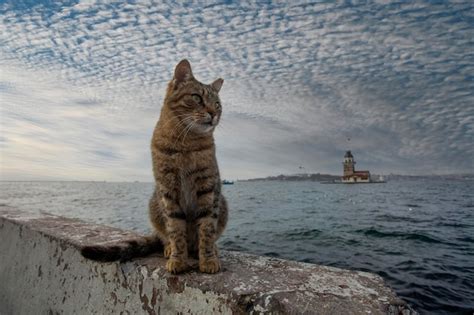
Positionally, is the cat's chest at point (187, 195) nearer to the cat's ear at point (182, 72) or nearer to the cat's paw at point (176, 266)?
the cat's paw at point (176, 266)

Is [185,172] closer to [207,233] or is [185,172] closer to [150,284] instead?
[207,233]

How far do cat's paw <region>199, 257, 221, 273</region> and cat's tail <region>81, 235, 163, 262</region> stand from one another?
1.88 feet

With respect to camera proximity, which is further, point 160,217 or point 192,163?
point 160,217

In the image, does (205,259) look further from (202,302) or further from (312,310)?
(312,310)

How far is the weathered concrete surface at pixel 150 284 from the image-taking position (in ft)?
5.06

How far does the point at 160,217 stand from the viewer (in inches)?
101

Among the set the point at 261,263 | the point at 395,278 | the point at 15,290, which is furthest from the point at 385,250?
the point at 15,290

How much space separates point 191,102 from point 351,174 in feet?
350

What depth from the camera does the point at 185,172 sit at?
7.63ft

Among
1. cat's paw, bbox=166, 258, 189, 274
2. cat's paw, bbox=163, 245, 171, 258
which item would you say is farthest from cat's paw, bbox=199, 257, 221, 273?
cat's paw, bbox=163, 245, 171, 258

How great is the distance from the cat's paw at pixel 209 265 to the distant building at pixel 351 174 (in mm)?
91417

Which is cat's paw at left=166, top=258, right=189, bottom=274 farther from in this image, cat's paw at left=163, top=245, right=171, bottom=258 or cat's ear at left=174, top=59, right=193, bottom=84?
cat's ear at left=174, top=59, right=193, bottom=84

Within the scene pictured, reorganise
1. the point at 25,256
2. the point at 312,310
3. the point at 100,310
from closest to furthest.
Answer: the point at 312,310, the point at 100,310, the point at 25,256

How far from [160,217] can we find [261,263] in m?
0.96
